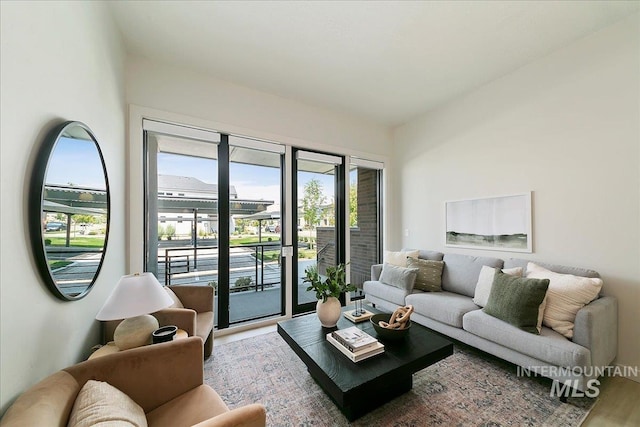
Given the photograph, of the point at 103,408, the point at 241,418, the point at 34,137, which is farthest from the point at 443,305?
the point at 34,137

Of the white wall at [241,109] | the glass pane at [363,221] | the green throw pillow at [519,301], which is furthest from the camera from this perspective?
the glass pane at [363,221]

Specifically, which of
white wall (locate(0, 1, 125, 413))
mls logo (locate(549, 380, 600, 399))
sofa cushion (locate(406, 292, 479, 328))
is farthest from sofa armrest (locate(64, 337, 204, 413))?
mls logo (locate(549, 380, 600, 399))

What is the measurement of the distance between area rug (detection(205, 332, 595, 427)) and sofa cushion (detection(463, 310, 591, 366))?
30cm

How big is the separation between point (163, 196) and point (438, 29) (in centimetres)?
323

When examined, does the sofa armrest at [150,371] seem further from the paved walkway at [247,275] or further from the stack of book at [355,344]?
the paved walkway at [247,275]

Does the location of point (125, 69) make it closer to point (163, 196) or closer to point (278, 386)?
point (163, 196)

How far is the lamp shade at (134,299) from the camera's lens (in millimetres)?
1394

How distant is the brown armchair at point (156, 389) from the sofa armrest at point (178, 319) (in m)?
0.58

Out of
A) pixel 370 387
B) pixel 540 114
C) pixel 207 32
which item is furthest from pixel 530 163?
pixel 207 32

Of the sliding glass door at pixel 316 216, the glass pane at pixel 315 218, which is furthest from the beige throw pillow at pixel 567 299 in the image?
the glass pane at pixel 315 218

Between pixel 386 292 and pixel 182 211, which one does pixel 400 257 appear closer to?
pixel 386 292

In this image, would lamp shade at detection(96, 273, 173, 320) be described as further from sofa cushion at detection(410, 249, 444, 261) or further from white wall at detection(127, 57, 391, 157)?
sofa cushion at detection(410, 249, 444, 261)

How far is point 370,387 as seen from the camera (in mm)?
1400

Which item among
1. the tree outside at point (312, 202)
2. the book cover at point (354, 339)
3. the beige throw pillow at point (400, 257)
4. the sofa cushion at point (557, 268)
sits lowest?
the book cover at point (354, 339)
